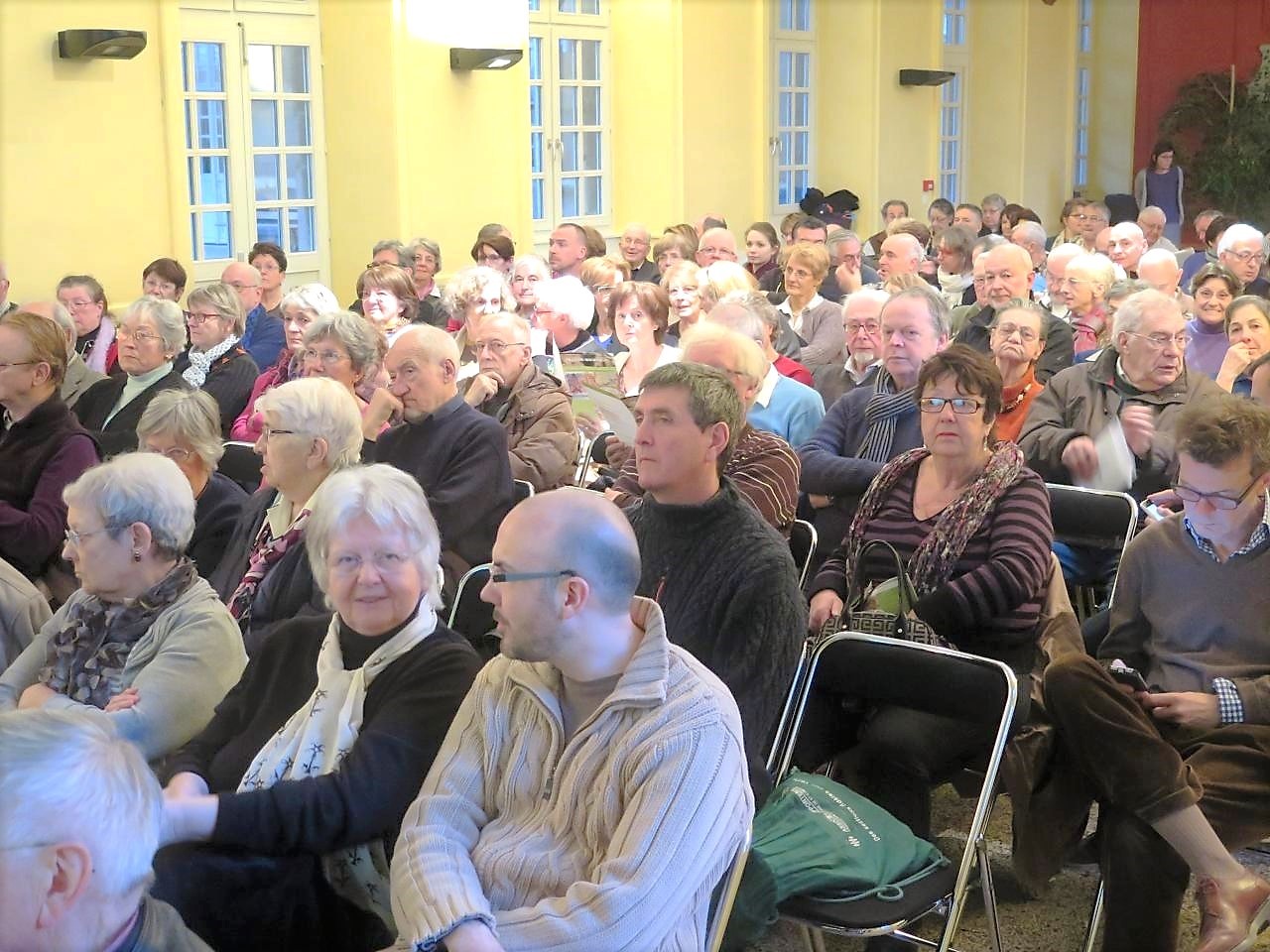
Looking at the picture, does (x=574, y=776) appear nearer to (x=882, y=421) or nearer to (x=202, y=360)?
(x=882, y=421)

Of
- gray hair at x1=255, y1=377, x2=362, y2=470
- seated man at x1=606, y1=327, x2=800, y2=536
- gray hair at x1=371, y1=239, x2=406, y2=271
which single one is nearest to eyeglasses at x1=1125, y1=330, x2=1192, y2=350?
seated man at x1=606, y1=327, x2=800, y2=536

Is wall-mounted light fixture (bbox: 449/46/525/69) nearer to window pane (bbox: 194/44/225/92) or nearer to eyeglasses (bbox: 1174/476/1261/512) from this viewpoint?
window pane (bbox: 194/44/225/92)

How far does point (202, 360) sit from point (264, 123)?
11.7ft

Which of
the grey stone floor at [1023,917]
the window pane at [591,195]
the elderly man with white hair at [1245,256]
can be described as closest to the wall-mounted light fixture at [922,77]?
the window pane at [591,195]

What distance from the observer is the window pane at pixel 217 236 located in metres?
8.63

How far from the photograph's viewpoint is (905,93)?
13758 mm

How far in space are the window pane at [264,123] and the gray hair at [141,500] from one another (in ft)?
20.5

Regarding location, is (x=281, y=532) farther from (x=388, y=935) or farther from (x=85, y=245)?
(x=85, y=245)

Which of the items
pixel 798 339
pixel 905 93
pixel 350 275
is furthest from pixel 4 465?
pixel 905 93

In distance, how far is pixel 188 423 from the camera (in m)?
3.88

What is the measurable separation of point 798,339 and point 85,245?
355cm

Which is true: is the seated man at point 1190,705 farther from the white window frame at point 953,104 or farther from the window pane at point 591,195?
the white window frame at point 953,104

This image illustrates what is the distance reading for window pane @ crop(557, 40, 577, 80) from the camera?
10.9 meters

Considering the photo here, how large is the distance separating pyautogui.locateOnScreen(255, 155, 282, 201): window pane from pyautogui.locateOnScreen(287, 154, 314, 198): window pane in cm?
10
